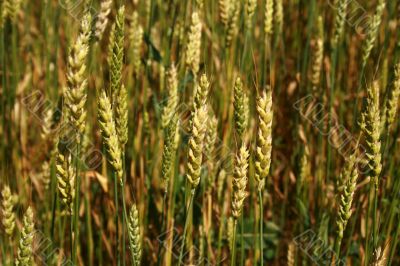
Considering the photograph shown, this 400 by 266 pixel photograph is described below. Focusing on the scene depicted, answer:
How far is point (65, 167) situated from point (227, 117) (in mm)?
834

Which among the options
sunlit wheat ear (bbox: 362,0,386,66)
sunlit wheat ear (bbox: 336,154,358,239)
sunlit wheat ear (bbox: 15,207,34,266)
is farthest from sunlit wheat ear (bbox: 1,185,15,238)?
sunlit wheat ear (bbox: 362,0,386,66)

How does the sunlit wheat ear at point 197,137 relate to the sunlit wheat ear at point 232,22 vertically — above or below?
below

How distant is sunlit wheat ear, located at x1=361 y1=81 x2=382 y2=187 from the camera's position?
109 centimetres

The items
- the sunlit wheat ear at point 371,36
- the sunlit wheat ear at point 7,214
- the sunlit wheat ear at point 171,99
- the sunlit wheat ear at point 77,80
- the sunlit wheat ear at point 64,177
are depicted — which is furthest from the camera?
the sunlit wheat ear at point 371,36

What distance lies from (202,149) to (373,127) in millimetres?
327

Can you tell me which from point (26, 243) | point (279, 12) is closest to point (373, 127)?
point (26, 243)

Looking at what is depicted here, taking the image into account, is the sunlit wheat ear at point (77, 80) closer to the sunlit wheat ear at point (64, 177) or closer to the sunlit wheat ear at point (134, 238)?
the sunlit wheat ear at point (64, 177)

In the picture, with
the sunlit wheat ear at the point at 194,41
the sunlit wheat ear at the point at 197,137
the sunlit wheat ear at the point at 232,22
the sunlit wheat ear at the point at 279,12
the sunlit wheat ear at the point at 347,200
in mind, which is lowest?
the sunlit wheat ear at the point at 347,200

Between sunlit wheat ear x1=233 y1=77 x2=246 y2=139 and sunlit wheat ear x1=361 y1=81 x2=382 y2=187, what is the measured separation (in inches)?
9.2

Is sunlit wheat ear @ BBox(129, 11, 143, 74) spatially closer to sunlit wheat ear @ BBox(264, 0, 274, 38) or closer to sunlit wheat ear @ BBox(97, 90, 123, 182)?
sunlit wheat ear @ BBox(264, 0, 274, 38)

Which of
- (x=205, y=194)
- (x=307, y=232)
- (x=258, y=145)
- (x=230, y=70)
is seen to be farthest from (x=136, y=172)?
(x=258, y=145)

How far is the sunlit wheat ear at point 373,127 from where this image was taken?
1.09m

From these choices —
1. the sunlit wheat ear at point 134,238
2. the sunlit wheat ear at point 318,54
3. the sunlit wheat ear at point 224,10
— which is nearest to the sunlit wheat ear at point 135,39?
the sunlit wheat ear at point 224,10

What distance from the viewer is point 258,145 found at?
0.98m
